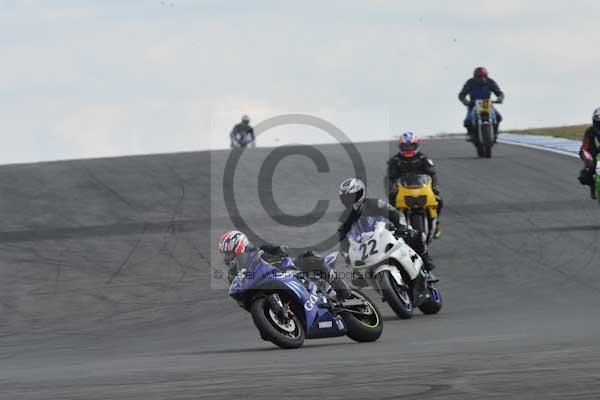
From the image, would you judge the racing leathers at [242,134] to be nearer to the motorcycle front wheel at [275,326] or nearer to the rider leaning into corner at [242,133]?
the rider leaning into corner at [242,133]

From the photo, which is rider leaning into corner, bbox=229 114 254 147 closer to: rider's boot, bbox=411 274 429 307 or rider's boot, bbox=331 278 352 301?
rider's boot, bbox=411 274 429 307

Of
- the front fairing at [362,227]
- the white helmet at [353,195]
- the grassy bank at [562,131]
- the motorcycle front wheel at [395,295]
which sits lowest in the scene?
the motorcycle front wheel at [395,295]

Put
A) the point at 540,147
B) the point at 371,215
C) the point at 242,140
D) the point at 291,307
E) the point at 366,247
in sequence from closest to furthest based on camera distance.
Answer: the point at 291,307 → the point at 366,247 → the point at 371,215 → the point at 540,147 → the point at 242,140

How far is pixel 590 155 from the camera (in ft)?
62.5

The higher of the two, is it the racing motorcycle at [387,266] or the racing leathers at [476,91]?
the racing leathers at [476,91]

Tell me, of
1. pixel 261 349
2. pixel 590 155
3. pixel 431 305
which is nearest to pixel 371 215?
pixel 431 305

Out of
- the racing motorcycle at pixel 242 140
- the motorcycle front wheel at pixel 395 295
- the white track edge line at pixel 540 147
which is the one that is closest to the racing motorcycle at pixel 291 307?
the motorcycle front wheel at pixel 395 295

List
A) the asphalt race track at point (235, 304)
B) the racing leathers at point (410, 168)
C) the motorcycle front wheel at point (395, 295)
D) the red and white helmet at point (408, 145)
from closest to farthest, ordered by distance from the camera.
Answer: the asphalt race track at point (235, 304), the motorcycle front wheel at point (395, 295), the racing leathers at point (410, 168), the red and white helmet at point (408, 145)

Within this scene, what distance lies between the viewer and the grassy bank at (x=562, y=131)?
34.9 meters

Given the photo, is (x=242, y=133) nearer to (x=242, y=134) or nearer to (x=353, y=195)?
(x=242, y=134)

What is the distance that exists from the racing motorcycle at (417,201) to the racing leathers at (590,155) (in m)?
3.38

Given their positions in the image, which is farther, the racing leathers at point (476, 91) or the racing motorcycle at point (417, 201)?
the racing leathers at point (476, 91)

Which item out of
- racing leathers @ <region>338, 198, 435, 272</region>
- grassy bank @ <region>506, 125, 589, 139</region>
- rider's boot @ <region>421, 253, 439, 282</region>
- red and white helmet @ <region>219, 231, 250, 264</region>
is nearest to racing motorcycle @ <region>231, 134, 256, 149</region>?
grassy bank @ <region>506, 125, 589, 139</region>

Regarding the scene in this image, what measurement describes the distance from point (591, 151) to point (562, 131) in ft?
58.9
